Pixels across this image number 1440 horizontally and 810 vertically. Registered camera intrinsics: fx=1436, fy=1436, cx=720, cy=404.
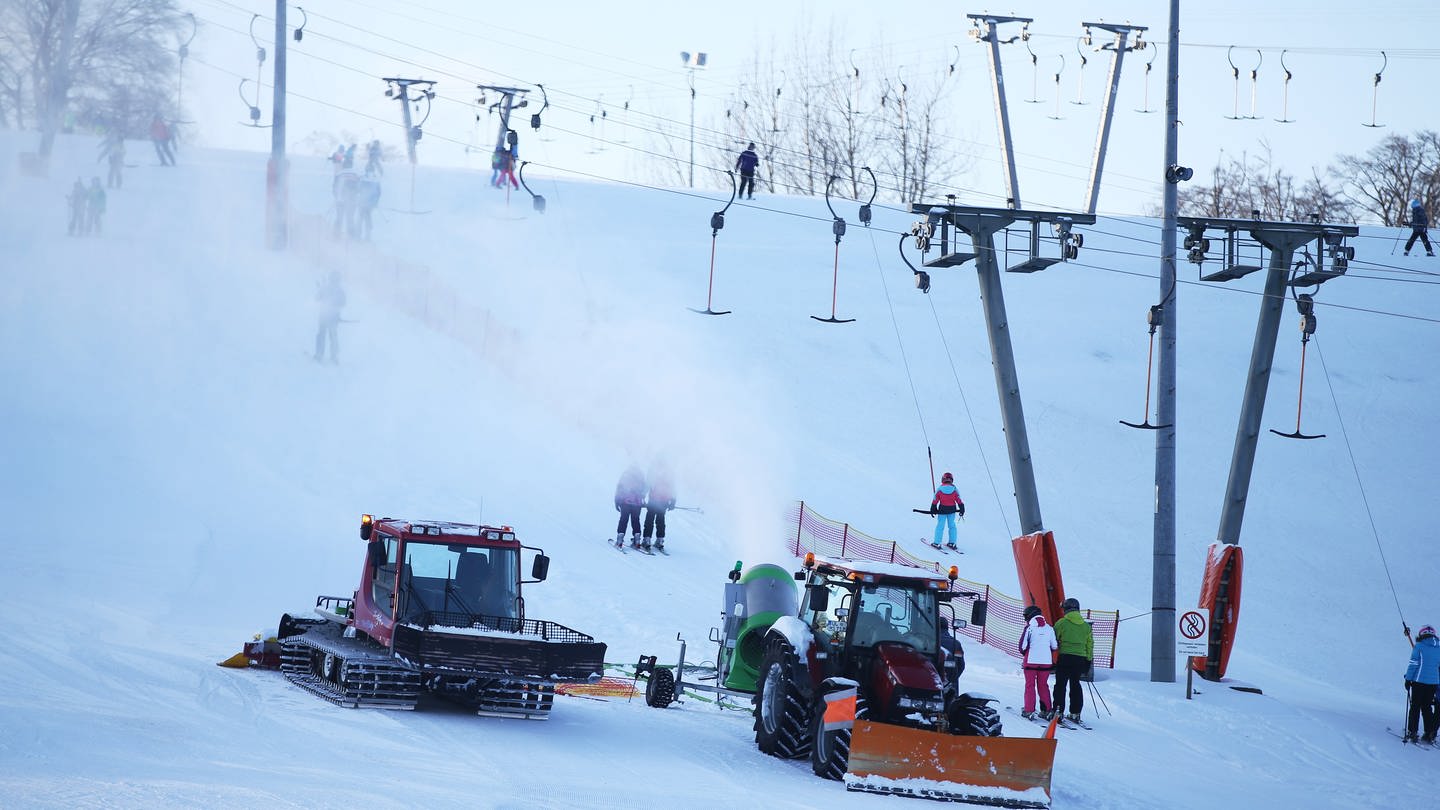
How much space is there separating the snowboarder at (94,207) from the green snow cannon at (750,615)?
29301mm

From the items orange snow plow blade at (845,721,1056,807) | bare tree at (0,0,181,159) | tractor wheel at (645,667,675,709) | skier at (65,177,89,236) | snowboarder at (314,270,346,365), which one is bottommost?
tractor wheel at (645,667,675,709)

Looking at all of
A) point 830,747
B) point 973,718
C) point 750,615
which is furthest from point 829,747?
point 750,615

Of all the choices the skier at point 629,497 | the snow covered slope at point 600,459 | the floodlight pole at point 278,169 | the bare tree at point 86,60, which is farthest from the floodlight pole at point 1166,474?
the bare tree at point 86,60

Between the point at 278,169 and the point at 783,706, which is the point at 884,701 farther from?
the point at 278,169

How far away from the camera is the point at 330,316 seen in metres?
31.2

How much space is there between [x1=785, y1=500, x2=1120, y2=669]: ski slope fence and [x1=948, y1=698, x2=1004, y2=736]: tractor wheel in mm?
6488

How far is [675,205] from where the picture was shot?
51250mm

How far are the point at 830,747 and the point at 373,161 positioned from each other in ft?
126

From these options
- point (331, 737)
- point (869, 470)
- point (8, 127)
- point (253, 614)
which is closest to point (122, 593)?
point (253, 614)

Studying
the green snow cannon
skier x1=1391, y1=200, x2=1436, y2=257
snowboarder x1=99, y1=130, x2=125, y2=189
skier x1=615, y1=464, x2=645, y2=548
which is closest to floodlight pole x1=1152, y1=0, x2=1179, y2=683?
the green snow cannon

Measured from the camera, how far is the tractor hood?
12180 mm

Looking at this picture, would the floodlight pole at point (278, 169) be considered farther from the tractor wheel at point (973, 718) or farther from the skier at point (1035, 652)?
the tractor wheel at point (973, 718)

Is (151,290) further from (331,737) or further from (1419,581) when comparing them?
(1419,581)

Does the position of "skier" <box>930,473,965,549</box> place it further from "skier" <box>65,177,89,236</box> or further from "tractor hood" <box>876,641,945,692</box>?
"skier" <box>65,177,89,236</box>
